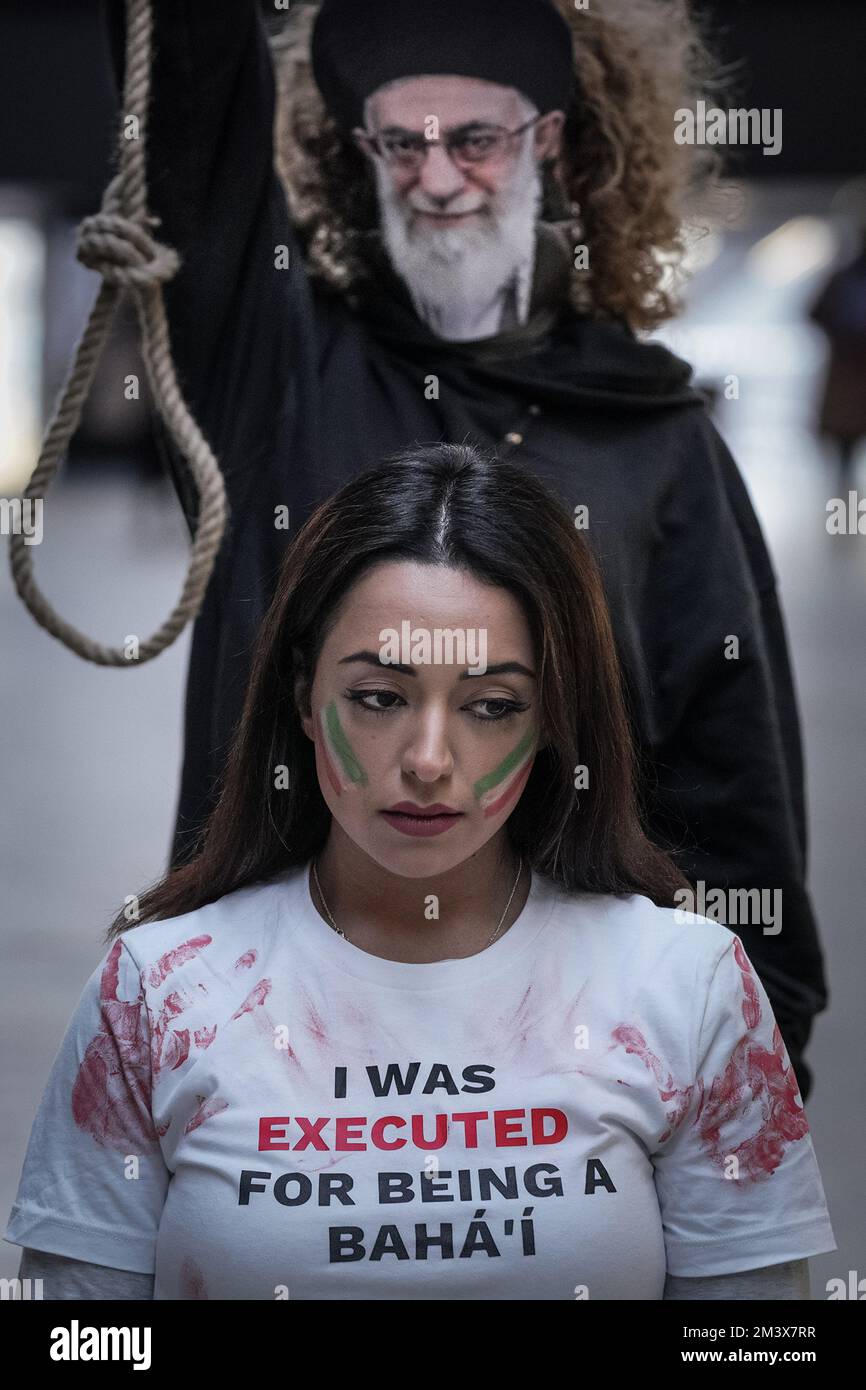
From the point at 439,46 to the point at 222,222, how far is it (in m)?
0.19

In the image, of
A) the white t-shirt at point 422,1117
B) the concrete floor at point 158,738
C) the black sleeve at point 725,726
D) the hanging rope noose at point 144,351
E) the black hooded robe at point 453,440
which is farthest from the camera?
the concrete floor at point 158,738

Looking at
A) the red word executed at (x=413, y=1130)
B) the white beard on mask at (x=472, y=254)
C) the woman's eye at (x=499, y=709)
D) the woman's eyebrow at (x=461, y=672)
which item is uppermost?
the white beard on mask at (x=472, y=254)

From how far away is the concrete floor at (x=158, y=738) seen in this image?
1677 mm

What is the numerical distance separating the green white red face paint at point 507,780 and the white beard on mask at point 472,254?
37 cm

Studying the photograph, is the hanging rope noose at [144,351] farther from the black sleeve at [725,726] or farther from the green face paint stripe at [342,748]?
the black sleeve at [725,726]

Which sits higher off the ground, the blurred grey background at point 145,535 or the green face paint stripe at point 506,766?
the blurred grey background at point 145,535

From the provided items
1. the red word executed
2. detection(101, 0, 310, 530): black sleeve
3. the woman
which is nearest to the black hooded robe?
detection(101, 0, 310, 530): black sleeve

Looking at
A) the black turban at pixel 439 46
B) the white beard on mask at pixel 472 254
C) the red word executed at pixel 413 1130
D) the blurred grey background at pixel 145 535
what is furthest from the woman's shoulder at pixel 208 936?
the black turban at pixel 439 46

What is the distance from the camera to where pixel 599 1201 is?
0.96 meters

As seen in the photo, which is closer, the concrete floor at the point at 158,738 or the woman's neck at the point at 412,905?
the woman's neck at the point at 412,905

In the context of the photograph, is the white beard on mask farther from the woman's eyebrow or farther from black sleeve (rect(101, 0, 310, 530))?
the woman's eyebrow

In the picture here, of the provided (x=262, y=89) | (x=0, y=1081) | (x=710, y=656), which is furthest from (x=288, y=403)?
(x=0, y=1081)

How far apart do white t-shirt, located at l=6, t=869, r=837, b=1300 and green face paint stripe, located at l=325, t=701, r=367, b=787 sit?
0.10 m

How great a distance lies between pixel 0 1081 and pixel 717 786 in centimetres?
82
